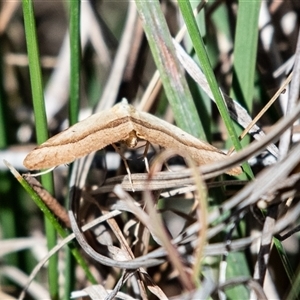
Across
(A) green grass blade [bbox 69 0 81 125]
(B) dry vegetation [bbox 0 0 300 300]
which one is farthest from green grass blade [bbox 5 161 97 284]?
(A) green grass blade [bbox 69 0 81 125]

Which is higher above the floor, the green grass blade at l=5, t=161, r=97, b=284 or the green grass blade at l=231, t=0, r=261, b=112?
the green grass blade at l=231, t=0, r=261, b=112

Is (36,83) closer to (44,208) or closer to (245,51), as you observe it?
(44,208)

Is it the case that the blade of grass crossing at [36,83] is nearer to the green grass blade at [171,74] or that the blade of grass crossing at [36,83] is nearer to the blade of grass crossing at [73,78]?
the blade of grass crossing at [73,78]

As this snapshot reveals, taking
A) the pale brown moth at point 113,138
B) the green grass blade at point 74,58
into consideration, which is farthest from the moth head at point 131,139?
the green grass blade at point 74,58

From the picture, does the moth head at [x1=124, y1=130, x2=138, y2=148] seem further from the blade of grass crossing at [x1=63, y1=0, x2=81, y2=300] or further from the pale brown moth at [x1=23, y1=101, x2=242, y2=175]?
the blade of grass crossing at [x1=63, y1=0, x2=81, y2=300]

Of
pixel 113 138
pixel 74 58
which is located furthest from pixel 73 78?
pixel 113 138

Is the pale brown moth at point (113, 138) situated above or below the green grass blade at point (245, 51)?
below
